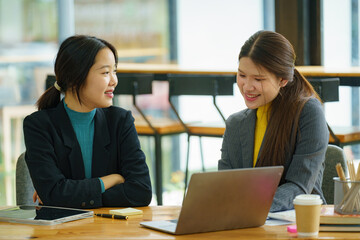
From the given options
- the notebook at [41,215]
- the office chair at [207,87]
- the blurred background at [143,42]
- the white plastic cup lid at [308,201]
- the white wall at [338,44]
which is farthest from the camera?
the blurred background at [143,42]

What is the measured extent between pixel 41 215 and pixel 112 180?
373 millimetres

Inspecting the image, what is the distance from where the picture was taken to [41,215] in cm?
194

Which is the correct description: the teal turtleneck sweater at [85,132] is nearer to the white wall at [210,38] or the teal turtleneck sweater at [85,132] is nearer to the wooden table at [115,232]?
the wooden table at [115,232]

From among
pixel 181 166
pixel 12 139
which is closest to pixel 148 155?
pixel 181 166

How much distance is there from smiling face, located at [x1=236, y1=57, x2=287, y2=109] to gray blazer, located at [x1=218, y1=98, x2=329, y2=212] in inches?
4.8

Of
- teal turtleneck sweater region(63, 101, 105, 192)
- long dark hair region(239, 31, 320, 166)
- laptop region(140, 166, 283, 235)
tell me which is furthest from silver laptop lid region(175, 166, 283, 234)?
teal turtleneck sweater region(63, 101, 105, 192)

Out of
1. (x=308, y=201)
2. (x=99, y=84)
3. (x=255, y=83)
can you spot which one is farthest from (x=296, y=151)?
(x=99, y=84)

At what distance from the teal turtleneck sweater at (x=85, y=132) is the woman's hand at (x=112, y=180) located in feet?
0.32

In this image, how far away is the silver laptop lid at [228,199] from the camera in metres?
1.65

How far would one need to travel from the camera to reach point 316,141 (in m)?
2.20

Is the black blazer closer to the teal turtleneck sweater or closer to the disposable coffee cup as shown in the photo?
the teal turtleneck sweater

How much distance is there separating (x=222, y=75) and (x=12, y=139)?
2046mm

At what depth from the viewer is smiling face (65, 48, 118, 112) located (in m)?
2.28

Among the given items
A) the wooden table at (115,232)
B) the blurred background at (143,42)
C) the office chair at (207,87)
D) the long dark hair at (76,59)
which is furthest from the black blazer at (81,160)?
the blurred background at (143,42)
